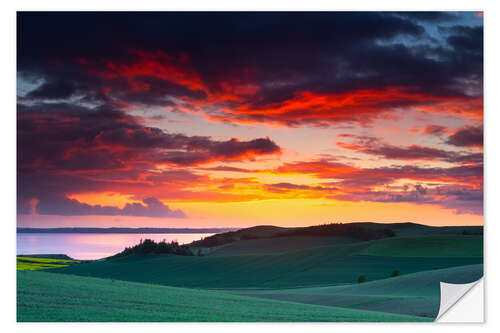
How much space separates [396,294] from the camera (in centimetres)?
1402

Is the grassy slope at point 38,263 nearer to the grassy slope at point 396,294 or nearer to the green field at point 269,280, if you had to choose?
the green field at point 269,280

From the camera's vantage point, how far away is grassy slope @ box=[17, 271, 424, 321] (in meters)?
9.38

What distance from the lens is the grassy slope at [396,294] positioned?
11.7 m

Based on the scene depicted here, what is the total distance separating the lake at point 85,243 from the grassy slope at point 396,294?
3.95m

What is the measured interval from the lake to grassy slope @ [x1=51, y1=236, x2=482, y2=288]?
372 cm

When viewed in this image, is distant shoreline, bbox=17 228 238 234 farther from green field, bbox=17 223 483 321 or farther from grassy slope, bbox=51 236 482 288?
grassy slope, bbox=51 236 482 288

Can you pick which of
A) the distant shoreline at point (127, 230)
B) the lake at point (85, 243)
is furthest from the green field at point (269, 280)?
the distant shoreline at point (127, 230)

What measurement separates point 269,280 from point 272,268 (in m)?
0.46

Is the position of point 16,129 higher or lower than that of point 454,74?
lower

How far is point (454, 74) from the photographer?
11.8 meters
